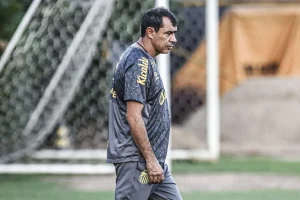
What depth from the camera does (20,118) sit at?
12250 mm

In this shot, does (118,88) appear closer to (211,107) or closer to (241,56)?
(211,107)

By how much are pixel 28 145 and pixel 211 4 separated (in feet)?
12.9

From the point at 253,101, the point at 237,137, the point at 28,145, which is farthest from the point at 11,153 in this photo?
the point at 253,101

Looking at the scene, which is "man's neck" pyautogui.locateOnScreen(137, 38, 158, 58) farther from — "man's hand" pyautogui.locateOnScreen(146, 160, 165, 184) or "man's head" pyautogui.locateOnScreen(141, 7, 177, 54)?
"man's hand" pyautogui.locateOnScreen(146, 160, 165, 184)

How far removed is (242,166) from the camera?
1341cm

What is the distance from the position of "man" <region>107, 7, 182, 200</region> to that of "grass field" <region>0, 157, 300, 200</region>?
4.32 m

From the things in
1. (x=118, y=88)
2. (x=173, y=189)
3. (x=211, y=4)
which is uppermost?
(x=211, y=4)

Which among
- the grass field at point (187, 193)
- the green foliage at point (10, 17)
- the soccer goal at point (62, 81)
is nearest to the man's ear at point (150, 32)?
the grass field at point (187, 193)

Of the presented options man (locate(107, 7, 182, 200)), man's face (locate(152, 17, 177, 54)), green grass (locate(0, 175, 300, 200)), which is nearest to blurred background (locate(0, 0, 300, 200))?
green grass (locate(0, 175, 300, 200))

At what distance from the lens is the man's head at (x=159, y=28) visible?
19.4ft

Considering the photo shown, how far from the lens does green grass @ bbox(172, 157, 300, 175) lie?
42.3 feet

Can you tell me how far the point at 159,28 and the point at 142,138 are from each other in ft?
2.59

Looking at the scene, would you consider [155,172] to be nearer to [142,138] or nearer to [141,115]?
[142,138]

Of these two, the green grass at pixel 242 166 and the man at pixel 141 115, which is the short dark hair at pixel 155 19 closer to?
the man at pixel 141 115
